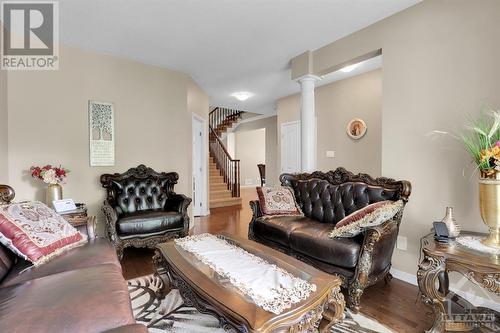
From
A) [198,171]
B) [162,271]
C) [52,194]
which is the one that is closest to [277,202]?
[162,271]

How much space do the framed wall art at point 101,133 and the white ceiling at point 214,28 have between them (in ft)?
2.67

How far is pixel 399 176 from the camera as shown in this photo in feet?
8.88

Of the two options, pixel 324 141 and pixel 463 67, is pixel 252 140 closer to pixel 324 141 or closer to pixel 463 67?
pixel 324 141

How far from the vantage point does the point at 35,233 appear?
174 cm

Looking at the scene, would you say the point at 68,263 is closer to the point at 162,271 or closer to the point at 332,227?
the point at 162,271

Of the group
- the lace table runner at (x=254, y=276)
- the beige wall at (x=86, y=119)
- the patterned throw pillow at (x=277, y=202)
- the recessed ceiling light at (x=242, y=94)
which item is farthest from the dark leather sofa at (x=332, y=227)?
the recessed ceiling light at (x=242, y=94)

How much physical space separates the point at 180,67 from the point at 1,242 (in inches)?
132

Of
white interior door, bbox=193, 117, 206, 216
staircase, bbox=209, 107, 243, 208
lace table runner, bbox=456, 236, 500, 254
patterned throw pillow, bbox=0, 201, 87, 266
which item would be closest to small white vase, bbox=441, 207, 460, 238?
lace table runner, bbox=456, 236, 500, 254

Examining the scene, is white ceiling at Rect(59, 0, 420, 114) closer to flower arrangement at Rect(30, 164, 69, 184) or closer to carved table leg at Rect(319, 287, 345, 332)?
flower arrangement at Rect(30, 164, 69, 184)

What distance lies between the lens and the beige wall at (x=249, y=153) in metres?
12.0

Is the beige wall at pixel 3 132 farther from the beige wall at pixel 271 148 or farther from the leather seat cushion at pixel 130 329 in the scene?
the beige wall at pixel 271 148

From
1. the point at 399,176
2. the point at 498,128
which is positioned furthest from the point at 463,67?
the point at 399,176

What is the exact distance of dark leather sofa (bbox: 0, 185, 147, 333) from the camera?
104 cm

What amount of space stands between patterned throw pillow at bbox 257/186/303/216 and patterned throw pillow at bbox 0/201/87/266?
6.45 ft
